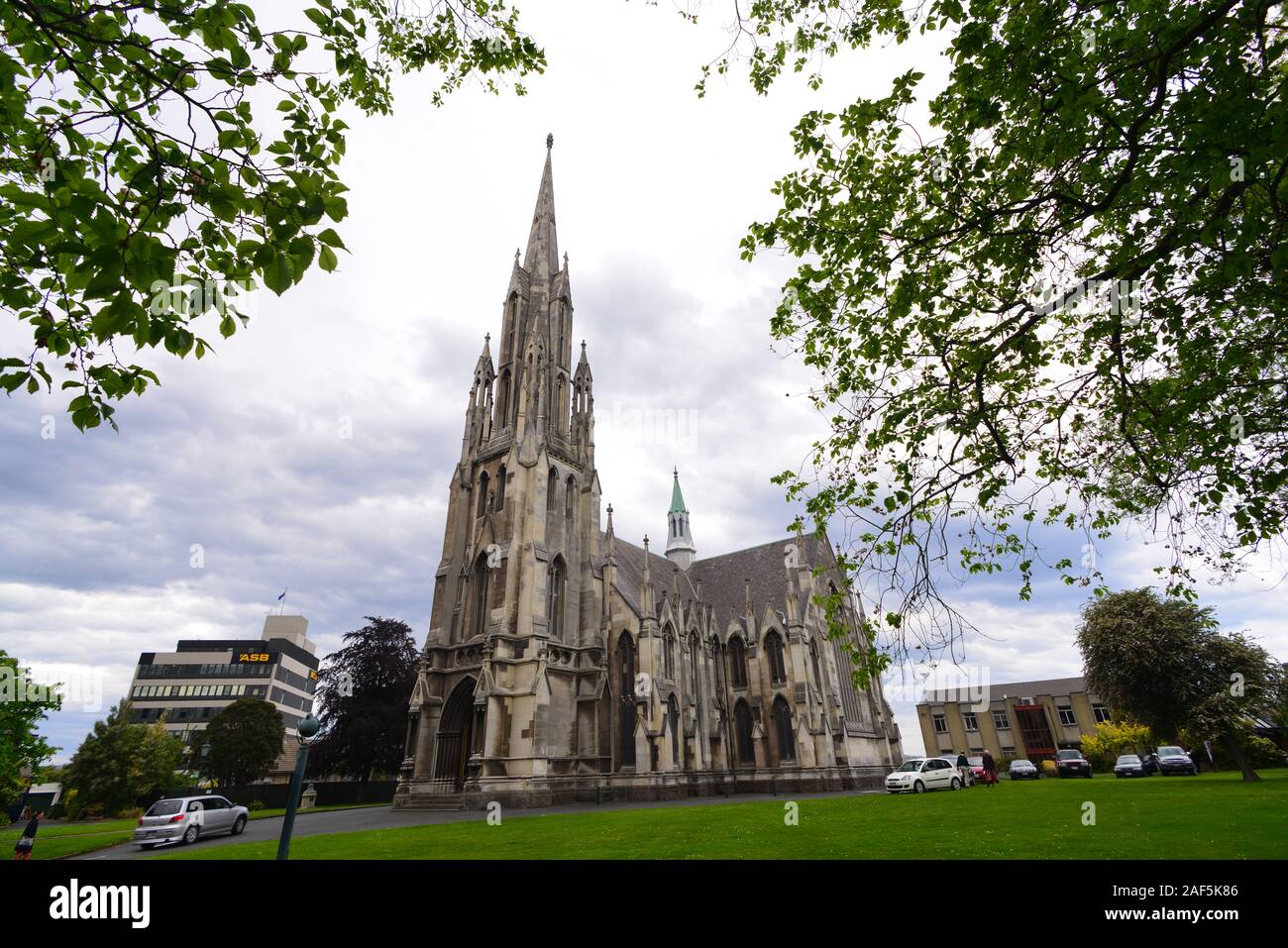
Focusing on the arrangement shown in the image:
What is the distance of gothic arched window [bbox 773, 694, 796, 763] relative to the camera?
119 ft

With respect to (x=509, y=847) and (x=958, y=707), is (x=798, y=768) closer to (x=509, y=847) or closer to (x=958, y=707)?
(x=509, y=847)

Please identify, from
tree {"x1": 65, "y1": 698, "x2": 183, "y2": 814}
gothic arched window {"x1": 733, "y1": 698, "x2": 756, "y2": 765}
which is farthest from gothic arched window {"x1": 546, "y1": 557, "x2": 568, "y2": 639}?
tree {"x1": 65, "y1": 698, "x2": 183, "y2": 814}

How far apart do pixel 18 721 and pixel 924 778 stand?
44.2 metres

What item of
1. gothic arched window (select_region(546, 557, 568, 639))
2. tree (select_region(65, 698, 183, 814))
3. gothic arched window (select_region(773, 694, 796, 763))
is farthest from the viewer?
tree (select_region(65, 698, 183, 814))

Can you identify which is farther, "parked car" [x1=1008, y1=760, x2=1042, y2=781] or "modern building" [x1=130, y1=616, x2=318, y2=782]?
"modern building" [x1=130, y1=616, x2=318, y2=782]

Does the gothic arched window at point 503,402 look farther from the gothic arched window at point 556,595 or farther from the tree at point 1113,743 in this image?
the tree at point 1113,743

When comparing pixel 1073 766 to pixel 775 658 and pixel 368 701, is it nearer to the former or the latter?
pixel 775 658

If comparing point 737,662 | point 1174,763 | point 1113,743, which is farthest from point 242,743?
point 1113,743

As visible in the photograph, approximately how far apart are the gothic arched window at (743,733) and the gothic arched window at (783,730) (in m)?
1.74

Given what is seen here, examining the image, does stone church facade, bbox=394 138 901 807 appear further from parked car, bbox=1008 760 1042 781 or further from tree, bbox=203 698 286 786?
tree, bbox=203 698 286 786

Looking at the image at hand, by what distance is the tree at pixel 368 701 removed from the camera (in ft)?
130

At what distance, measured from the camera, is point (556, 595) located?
32062 millimetres

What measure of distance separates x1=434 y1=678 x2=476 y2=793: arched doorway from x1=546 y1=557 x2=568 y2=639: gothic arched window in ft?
15.7

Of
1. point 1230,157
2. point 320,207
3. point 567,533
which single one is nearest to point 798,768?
point 567,533
